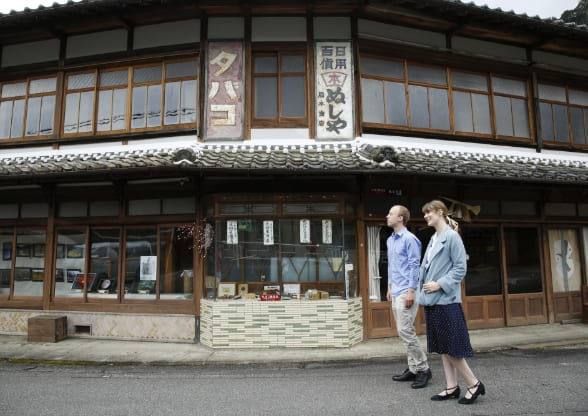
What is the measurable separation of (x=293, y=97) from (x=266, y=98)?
0.60 m

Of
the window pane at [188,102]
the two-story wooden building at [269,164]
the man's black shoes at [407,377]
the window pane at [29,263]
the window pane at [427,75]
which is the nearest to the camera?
the man's black shoes at [407,377]

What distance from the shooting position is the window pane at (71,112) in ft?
30.1

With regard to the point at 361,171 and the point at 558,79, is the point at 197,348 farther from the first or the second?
the point at 558,79

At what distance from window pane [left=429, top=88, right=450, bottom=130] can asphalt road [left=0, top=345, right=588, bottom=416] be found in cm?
524

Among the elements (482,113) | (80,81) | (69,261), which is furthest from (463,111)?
(69,261)

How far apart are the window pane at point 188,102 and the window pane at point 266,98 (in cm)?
141

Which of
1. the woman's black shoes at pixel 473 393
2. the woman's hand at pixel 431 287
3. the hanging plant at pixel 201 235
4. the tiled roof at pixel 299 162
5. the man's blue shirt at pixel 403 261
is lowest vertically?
the woman's black shoes at pixel 473 393

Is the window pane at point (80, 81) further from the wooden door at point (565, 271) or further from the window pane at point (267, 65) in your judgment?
the wooden door at point (565, 271)

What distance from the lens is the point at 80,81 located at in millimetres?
9242

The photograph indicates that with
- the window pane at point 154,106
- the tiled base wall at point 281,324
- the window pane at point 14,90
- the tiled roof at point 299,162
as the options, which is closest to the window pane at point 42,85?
the window pane at point 14,90

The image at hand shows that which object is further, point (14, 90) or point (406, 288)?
point (14, 90)

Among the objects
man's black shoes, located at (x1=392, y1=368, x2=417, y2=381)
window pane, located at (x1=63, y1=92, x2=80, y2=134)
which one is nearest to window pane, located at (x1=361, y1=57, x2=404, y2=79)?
man's black shoes, located at (x1=392, y1=368, x2=417, y2=381)

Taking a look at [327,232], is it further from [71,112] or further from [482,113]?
[71,112]

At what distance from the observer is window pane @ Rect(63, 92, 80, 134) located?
9164 mm
